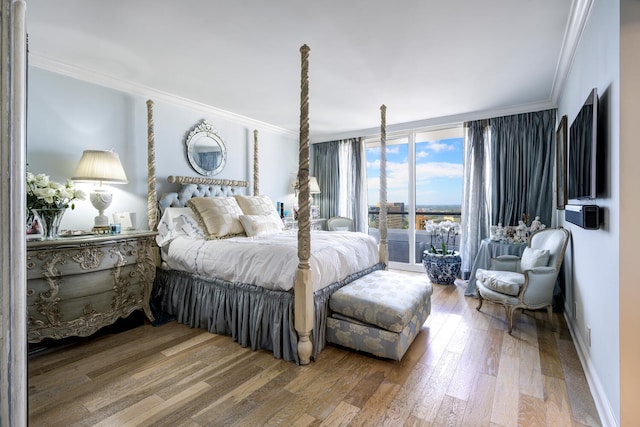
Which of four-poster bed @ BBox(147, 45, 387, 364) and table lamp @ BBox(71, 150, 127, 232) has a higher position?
table lamp @ BBox(71, 150, 127, 232)

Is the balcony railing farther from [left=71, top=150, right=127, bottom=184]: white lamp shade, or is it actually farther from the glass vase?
the glass vase

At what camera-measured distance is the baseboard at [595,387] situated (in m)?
1.60

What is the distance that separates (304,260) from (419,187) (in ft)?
11.5

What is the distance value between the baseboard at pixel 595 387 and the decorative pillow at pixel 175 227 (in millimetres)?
3360

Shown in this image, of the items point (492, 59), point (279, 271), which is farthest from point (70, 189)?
point (492, 59)

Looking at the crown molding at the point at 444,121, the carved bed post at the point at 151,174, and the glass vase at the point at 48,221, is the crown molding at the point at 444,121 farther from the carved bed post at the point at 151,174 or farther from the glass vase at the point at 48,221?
the glass vase at the point at 48,221

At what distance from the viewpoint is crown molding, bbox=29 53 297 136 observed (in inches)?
109

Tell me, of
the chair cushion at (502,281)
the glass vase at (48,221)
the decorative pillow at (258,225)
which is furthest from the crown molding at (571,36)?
the glass vase at (48,221)

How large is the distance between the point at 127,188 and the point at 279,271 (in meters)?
2.18

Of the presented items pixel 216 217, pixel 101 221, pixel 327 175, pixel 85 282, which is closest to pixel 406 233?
pixel 327 175

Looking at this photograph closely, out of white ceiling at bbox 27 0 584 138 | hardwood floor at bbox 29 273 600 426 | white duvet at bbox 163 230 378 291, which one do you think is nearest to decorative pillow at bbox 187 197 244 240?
white duvet at bbox 163 230 378 291

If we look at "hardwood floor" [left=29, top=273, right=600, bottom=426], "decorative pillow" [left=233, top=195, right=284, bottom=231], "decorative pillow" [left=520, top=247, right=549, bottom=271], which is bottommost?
"hardwood floor" [left=29, top=273, right=600, bottom=426]

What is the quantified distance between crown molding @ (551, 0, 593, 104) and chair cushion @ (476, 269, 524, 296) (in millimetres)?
2038

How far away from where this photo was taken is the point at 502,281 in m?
2.96
